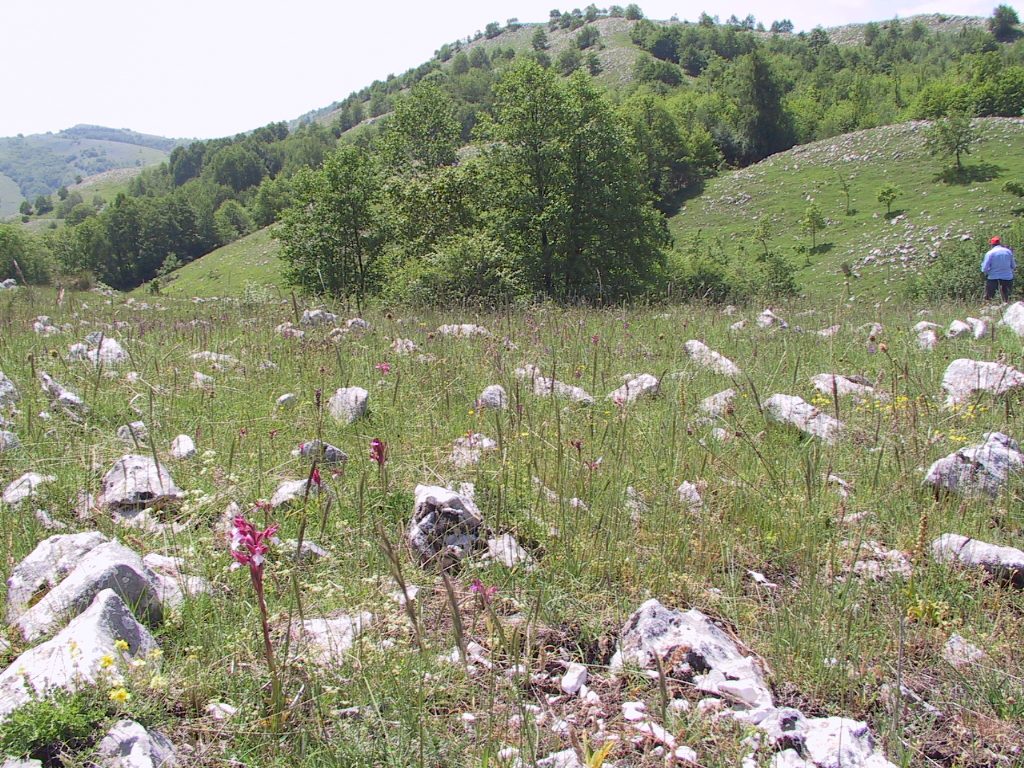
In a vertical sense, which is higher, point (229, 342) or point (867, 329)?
point (229, 342)

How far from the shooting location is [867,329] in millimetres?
8695

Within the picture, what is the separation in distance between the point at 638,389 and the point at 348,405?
229 cm

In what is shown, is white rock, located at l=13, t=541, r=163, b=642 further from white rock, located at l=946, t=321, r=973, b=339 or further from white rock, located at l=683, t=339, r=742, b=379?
white rock, located at l=946, t=321, r=973, b=339

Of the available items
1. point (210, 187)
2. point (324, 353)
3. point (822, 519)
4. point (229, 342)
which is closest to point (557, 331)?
point (324, 353)

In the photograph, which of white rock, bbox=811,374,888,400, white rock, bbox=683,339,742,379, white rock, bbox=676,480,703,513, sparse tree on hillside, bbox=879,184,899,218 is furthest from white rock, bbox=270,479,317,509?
sparse tree on hillside, bbox=879,184,899,218

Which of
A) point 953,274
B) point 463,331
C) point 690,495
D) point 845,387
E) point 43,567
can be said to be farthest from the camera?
point 953,274

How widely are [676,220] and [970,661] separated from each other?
7797 centimetres

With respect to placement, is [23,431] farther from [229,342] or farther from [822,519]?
[822,519]

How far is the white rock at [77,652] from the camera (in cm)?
190

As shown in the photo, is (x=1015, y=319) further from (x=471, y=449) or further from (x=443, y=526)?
(x=443, y=526)

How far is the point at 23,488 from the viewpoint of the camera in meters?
3.33

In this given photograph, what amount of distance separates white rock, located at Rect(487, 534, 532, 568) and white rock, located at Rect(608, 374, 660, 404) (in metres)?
2.34

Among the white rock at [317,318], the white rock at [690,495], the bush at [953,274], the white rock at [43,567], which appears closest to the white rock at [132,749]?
the white rock at [43,567]

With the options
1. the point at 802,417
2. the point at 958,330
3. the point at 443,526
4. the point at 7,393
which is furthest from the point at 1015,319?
the point at 7,393
